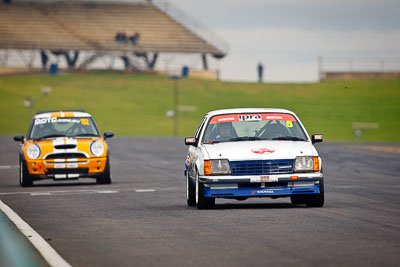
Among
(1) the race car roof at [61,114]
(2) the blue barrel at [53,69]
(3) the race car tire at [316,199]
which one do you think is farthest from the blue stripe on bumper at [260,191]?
(2) the blue barrel at [53,69]

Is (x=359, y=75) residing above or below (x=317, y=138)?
above

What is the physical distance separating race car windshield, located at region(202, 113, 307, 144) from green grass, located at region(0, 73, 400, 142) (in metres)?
49.9

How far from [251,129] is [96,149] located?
7.73 meters

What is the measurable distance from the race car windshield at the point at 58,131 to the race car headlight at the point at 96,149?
2.31 feet

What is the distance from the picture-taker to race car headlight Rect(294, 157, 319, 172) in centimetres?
1583

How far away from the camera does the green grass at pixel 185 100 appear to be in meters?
74.9

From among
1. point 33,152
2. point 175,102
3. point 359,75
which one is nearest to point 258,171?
point 33,152

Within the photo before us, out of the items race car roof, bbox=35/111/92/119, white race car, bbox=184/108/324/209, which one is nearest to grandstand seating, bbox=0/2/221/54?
race car roof, bbox=35/111/92/119

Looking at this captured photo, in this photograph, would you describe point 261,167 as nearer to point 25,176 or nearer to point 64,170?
point 64,170

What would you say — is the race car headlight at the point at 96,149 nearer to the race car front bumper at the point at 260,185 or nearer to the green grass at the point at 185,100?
the race car front bumper at the point at 260,185

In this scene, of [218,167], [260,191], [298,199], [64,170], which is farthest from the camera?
[64,170]

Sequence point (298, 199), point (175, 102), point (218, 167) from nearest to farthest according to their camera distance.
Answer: point (218, 167)
point (298, 199)
point (175, 102)

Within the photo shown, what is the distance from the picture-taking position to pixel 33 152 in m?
24.1

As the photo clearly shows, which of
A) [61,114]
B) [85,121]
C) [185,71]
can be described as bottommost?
[85,121]
